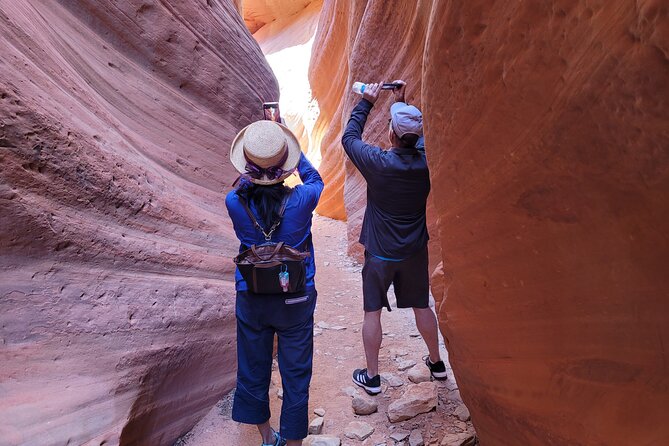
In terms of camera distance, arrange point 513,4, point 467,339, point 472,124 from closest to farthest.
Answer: point 513,4, point 472,124, point 467,339

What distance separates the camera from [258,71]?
4840mm

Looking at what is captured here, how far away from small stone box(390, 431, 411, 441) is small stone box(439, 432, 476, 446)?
0.23 meters

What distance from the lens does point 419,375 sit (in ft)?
11.0

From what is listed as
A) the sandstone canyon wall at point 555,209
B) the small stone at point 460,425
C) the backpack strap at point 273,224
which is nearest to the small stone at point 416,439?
the small stone at point 460,425

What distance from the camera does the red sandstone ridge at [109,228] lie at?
6.47 feet

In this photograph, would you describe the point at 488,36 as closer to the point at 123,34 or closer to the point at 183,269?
the point at 183,269

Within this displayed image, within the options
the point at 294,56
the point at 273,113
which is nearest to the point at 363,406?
the point at 273,113

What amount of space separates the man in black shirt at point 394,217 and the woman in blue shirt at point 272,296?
0.51 m

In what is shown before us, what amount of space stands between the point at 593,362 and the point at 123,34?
3.49 m

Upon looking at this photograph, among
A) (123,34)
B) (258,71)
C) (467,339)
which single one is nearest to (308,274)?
(467,339)

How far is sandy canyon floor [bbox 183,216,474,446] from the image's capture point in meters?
2.86

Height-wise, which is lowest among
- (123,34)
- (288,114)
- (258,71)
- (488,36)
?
(488,36)

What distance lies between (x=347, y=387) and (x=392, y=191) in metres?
1.49

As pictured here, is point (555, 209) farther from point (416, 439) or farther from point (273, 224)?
point (416, 439)
